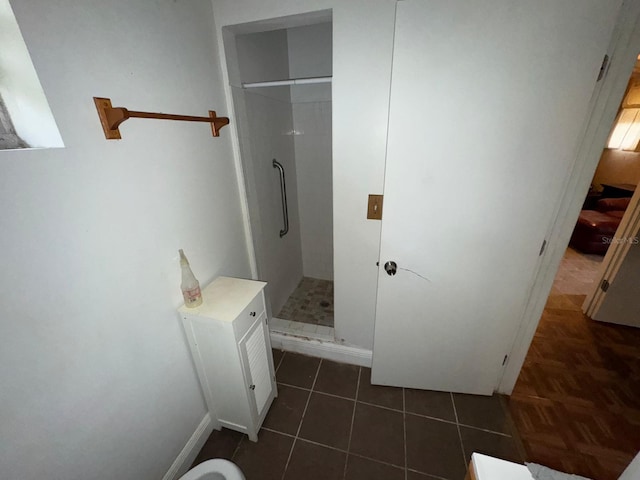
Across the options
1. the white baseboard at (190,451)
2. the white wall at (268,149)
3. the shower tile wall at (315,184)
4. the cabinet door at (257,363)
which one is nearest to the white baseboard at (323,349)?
the white wall at (268,149)

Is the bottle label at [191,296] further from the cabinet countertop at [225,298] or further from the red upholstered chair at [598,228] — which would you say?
the red upholstered chair at [598,228]

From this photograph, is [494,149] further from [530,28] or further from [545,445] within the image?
[545,445]

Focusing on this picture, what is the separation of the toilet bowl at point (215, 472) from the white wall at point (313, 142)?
6.62 feet

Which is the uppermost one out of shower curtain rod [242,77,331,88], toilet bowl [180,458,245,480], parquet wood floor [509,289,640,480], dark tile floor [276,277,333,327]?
shower curtain rod [242,77,331,88]

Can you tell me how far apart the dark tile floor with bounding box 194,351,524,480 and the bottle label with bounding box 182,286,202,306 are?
892 mm

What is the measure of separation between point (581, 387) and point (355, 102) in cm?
231

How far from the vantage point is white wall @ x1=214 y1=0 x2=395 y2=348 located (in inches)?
47.2

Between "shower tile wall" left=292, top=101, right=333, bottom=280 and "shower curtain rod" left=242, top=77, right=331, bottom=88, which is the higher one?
"shower curtain rod" left=242, top=77, right=331, bottom=88

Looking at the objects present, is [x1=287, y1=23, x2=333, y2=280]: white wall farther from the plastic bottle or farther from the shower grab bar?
the plastic bottle

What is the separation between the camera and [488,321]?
1.43 metres

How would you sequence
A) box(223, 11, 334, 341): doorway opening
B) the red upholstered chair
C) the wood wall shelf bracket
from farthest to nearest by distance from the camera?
1. the red upholstered chair
2. box(223, 11, 334, 341): doorway opening
3. the wood wall shelf bracket

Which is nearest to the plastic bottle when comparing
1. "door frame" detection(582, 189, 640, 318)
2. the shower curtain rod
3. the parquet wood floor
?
the shower curtain rod

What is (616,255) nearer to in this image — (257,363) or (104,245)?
(257,363)

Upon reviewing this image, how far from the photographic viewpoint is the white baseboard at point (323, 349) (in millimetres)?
1879
